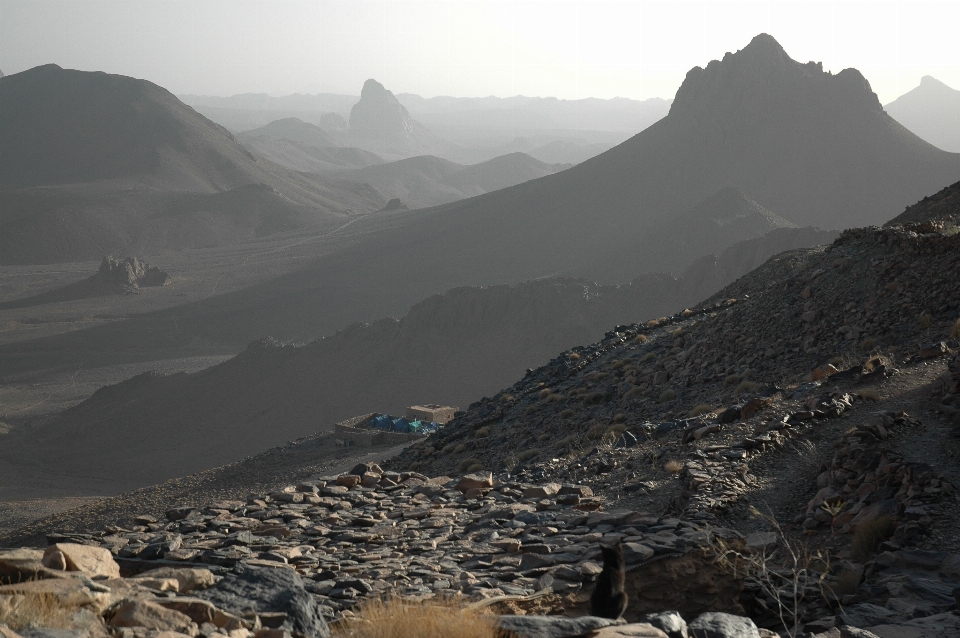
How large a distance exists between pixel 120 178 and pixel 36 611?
13132 cm

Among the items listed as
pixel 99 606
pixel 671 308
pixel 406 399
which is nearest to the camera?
pixel 99 606

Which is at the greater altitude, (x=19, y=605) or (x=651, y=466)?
(x=19, y=605)

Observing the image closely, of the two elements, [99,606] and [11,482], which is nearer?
[99,606]

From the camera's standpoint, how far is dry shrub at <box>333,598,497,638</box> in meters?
4.55

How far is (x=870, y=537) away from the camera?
7281 mm

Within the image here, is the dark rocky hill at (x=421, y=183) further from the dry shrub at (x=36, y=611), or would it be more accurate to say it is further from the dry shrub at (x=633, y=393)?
the dry shrub at (x=36, y=611)

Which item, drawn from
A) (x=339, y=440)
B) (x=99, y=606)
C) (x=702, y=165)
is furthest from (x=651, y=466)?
(x=702, y=165)

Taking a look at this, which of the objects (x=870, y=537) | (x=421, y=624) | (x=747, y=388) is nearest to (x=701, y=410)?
(x=747, y=388)

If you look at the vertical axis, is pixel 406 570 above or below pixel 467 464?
above

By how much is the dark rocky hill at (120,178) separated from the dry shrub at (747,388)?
102671 mm

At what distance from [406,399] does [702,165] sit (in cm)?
5084

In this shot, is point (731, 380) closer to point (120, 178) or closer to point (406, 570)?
point (406, 570)

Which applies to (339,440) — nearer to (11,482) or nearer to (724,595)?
(11,482)

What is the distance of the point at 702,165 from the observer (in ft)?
269
